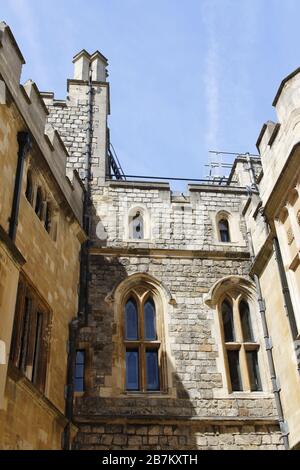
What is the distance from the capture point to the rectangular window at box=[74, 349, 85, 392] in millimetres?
9102

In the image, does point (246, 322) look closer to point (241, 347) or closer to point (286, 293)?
point (241, 347)

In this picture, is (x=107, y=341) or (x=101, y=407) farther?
(x=107, y=341)

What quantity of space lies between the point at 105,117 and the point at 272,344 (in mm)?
6405

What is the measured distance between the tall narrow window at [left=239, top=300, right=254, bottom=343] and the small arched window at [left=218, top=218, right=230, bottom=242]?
156cm

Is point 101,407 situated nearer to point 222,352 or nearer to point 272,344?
point 222,352

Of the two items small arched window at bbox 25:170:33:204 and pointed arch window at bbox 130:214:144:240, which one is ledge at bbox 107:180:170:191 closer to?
pointed arch window at bbox 130:214:144:240

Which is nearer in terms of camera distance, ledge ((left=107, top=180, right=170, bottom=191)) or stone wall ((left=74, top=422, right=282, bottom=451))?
stone wall ((left=74, top=422, right=282, bottom=451))

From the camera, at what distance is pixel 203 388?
30.4 feet

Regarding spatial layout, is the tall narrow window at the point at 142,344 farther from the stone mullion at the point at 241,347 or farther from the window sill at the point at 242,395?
the stone mullion at the point at 241,347

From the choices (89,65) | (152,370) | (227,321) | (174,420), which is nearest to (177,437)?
(174,420)

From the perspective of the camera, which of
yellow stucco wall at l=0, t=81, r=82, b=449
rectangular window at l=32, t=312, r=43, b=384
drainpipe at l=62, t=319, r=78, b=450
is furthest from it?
drainpipe at l=62, t=319, r=78, b=450

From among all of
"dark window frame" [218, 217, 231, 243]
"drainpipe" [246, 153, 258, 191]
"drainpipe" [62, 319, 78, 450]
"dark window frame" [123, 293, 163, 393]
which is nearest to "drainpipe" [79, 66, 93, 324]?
"drainpipe" [62, 319, 78, 450]
